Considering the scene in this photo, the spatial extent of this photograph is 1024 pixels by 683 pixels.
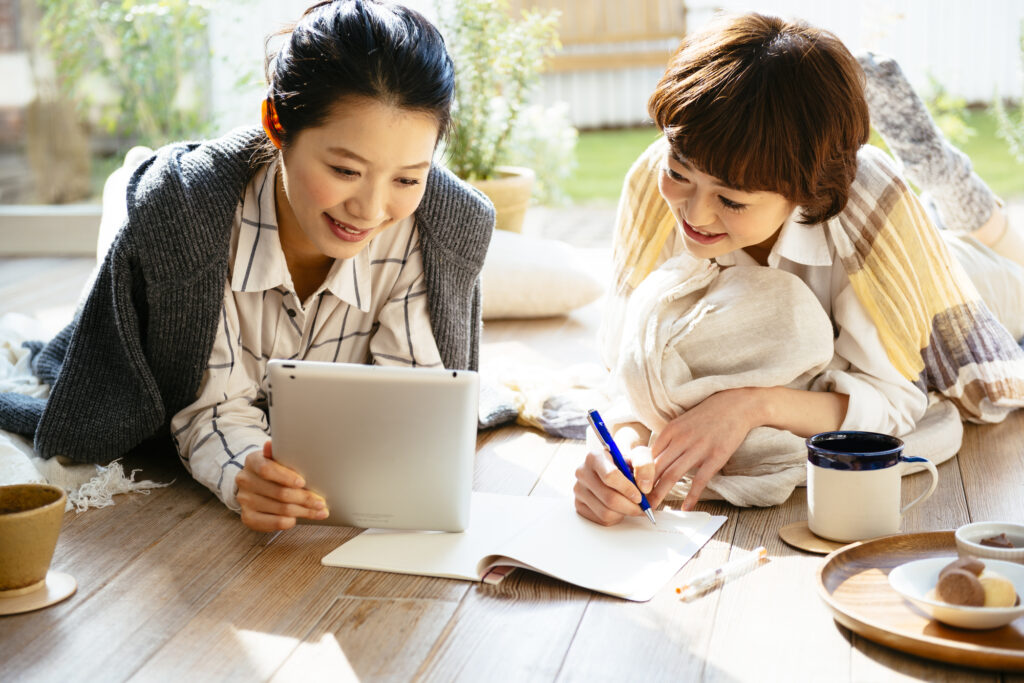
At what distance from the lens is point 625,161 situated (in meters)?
6.41

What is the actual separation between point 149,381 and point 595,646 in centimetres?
86

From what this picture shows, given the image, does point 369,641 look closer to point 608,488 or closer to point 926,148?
point 608,488

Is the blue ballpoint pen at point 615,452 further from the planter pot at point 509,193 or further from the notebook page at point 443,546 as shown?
the planter pot at point 509,193

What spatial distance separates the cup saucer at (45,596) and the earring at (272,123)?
25.5 inches

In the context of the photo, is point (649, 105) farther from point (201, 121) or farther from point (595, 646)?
point (201, 121)

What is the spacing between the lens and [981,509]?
1648mm

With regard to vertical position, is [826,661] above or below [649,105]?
below

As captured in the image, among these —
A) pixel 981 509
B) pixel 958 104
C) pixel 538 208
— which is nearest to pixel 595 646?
pixel 981 509

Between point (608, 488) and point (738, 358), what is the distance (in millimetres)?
331

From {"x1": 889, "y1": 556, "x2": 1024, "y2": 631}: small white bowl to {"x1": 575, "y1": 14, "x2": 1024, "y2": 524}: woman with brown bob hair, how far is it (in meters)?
0.38

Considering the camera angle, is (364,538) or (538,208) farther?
(538,208)

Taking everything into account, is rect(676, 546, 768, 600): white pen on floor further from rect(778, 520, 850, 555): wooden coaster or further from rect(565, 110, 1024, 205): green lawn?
rect(565, 110, 1024, 205): green lawn

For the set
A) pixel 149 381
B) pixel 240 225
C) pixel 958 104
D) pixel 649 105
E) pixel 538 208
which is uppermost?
pixel 649 105

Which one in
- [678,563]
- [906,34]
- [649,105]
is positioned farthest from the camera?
[906,34]
